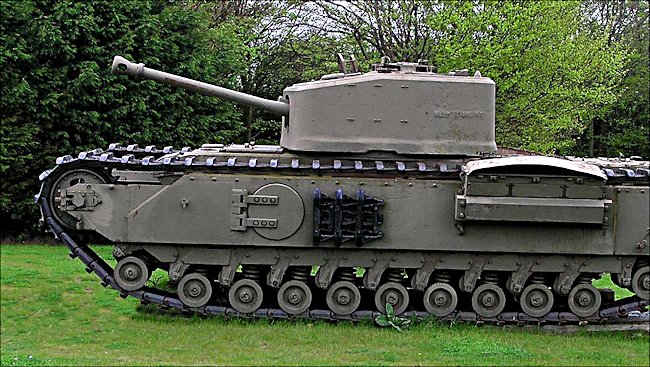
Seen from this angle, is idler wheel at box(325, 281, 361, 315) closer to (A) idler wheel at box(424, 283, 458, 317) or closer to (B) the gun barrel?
(A) idler wheel at box(424, 283, 458, 317)

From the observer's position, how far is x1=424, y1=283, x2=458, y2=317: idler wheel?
12242mm

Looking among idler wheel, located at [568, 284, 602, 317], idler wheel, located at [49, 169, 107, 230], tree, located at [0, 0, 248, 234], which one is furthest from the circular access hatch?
tree, located at [0, 0, 248, 234]

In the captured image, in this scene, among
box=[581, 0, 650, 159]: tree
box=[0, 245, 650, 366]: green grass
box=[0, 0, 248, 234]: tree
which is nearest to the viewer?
box=[0, 245, 650, 366]: green grass

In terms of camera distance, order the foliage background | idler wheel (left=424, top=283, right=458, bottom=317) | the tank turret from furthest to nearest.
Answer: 1. the foliage background
2. the tank turret
3. idler wheel (left=424, top=283, right=458, bottom=317)

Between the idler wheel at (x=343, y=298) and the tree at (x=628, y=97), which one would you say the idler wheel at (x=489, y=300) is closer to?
the idler wheel at (x=343, y=298)

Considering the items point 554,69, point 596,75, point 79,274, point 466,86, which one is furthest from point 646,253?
point 596,75

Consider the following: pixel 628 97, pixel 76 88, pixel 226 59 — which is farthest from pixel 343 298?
pixel 628 97

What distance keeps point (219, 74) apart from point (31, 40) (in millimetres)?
6472

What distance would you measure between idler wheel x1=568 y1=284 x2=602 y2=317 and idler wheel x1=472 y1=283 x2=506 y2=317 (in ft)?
3.24

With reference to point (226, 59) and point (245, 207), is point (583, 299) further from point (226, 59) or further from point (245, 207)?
point (226, 59)

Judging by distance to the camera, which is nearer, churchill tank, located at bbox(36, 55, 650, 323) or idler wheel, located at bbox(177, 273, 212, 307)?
churchill tank, located at bbox(36, 55, 650, 323)

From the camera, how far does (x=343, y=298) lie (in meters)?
12.3

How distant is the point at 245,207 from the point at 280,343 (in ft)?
6.88

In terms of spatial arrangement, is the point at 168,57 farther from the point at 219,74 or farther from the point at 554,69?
the point at 554,69
